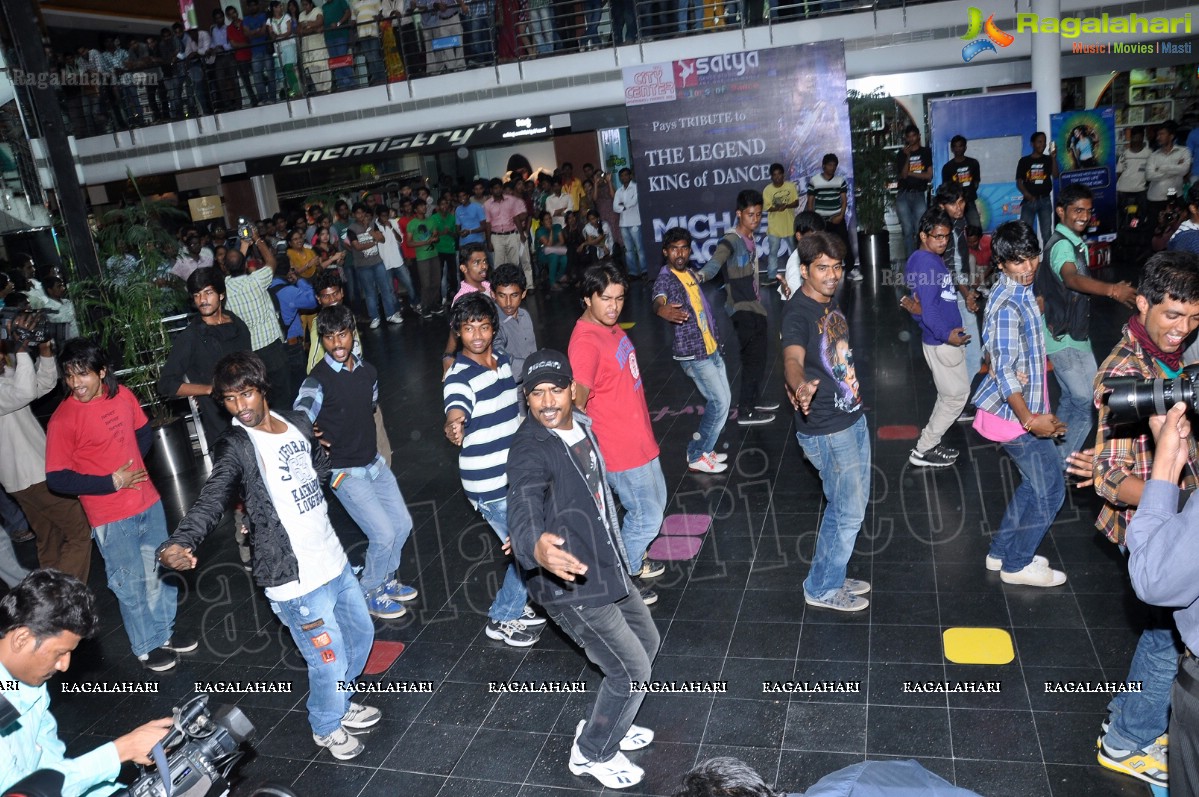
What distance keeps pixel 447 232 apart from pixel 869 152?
663 centimetres

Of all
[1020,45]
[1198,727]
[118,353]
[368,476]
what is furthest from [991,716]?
[1020,45]

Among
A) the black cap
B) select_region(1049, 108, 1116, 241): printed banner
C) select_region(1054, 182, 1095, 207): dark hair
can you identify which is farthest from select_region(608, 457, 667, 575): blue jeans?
select_region(1049, 108, 1116, 241): printed banner

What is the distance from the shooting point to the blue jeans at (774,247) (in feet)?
43.2

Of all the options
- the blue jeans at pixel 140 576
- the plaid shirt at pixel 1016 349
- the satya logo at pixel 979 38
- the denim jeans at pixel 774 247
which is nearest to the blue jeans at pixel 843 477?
the plaid shirt at pixel 1016 349

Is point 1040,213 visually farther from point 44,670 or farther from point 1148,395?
point 44,670

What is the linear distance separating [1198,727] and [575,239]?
13.6 meters

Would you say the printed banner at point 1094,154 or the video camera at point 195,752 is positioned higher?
the printed banner at point 1094,154

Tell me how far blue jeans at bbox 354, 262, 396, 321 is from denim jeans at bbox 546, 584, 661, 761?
11.3 m

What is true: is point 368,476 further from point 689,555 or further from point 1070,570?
point 1070,570

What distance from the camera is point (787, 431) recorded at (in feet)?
25.3

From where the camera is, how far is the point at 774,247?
13.2 metres

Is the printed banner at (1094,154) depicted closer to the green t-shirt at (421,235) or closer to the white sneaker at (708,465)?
the white sneaker at (708,465)

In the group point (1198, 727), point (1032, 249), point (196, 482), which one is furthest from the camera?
point (196, 482)

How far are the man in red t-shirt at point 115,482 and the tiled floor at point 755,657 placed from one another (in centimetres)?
34
